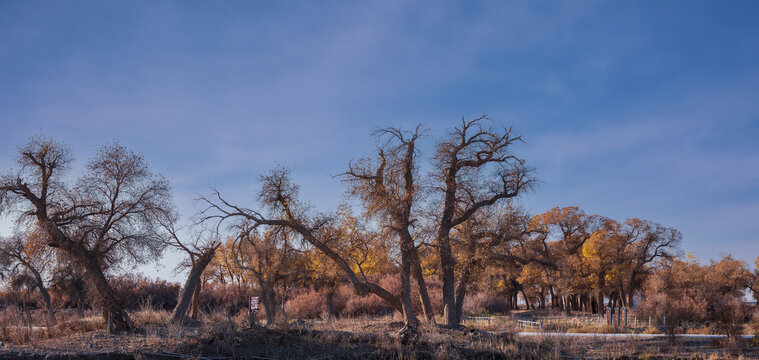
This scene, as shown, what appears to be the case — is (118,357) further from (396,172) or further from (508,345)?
(396,172)

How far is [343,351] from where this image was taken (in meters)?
13.8

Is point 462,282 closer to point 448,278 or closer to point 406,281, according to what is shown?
point 448,278

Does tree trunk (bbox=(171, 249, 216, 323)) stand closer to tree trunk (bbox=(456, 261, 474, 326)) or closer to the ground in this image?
the ground

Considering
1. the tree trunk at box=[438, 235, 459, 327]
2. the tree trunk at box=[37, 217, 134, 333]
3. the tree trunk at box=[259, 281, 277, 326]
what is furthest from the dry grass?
the tree trunk at box=[259, 281, 277, 326]

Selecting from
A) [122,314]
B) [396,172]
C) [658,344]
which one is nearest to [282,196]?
[396,172]

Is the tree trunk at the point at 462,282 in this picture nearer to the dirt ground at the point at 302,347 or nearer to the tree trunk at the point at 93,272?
the dirt ground at the point at 302,347

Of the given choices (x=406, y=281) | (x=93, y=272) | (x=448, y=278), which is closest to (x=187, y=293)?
(x=93, y=272)

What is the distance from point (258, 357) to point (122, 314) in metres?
7.13

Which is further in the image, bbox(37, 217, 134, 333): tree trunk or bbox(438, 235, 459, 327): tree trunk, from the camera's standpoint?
bbox(438, 235, 459, 327): tree trunk

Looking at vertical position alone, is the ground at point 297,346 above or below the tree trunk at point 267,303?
above

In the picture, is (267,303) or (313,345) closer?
(313,345)

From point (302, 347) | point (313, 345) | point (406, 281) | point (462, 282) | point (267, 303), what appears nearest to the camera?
point (302, 347)

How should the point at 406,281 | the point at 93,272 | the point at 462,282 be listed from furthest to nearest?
the point at 462,282 < the point at 406,281 < the point at 93,272

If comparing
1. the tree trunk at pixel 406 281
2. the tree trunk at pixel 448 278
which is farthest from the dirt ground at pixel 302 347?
the tree trunk at pixel 448 278
